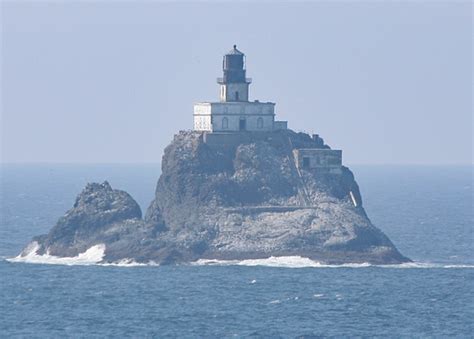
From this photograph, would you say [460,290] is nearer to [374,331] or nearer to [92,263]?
[374,331]

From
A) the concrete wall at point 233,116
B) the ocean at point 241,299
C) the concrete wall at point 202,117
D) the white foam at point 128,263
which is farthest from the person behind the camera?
the concrete wall at point 202,117

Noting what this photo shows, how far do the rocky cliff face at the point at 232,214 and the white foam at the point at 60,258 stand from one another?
0.58 metres

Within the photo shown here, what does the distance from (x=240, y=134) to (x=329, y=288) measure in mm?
28208

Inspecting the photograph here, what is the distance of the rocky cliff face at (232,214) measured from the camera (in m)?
157

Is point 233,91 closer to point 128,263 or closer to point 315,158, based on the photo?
point 315,158

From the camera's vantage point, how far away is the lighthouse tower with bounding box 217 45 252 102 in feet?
559

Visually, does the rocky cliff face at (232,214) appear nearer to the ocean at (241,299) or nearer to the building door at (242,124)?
the ocean at (241,299)

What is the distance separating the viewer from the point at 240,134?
168m

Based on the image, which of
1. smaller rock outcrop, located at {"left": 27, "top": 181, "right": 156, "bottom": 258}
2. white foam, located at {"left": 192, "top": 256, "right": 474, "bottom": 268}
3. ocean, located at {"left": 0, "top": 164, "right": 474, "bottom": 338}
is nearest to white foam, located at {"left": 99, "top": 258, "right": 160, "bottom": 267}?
ocean, located at {"left": 0, "top": 164, "right": 474, "bottom": 338}

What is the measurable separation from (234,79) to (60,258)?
77.0ft

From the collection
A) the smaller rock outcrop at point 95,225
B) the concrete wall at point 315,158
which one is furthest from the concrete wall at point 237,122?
the smaller rock outcrop at point 95,225

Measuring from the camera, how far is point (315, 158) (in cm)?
16625

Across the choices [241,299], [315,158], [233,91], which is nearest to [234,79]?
[233,91]

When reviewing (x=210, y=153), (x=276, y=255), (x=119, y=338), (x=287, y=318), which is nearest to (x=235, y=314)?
(x=287, y=318)
